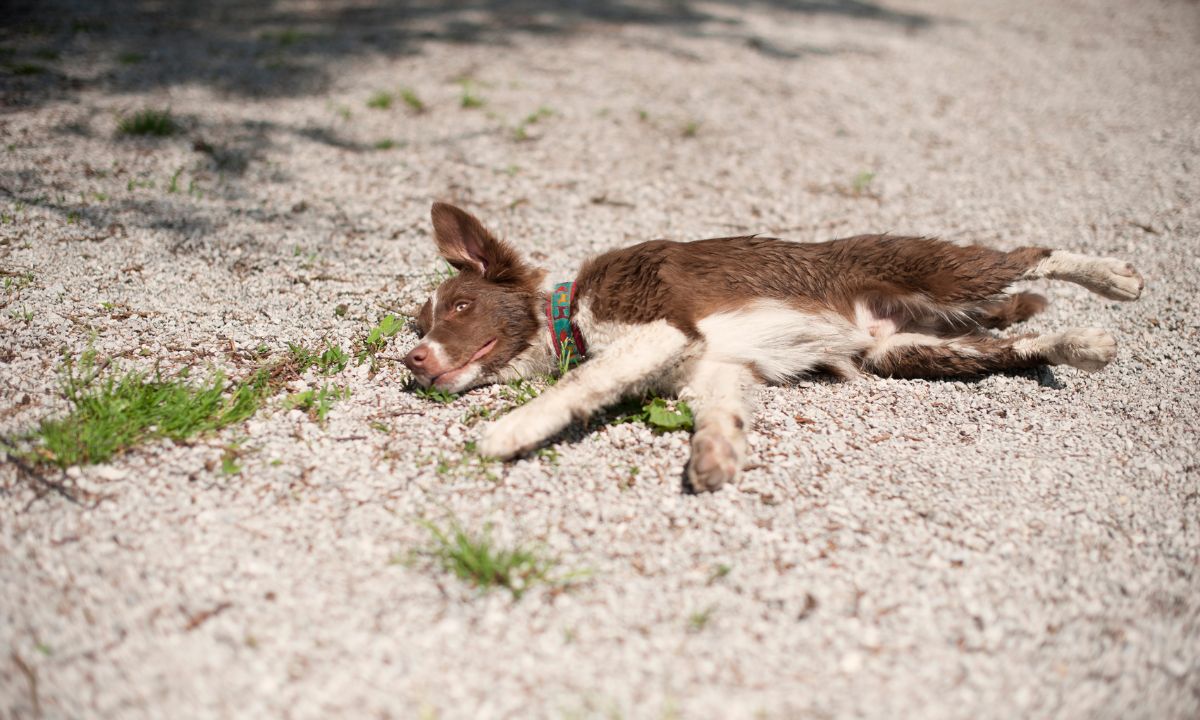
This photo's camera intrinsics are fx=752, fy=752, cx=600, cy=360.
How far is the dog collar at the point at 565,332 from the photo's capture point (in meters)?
4.18

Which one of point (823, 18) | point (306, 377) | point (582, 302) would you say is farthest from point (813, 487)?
point (823, 18)

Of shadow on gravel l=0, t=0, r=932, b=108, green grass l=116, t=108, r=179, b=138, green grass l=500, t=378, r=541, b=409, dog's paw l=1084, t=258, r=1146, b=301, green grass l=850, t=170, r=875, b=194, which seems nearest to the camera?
green grass l=500, t=378, r=541, b=409

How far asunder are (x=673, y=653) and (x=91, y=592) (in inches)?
82.6

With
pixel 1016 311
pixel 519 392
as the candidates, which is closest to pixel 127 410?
pixel 519 392

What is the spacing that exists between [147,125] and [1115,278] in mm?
7561

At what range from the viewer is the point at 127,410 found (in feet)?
11.5

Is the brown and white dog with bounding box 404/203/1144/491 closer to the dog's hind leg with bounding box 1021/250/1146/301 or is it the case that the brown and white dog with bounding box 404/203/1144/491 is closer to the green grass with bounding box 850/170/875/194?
the dog's hind leg with bounding box 1021/250/1146/301

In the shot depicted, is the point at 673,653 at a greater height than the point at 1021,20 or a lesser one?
lesser

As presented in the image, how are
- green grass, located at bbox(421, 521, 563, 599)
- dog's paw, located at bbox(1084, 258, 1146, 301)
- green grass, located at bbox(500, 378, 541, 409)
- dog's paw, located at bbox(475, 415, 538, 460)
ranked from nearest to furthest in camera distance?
1. green grass, located at bbox(421, 521, 563, 599)
2. dog's paw, located at bbox(475, 415, 538, 460)
3. green grass, located at bbox(500, 378, 541, 409)
4. dog's paw, located at bbox(1084, 258, 1146, 301)

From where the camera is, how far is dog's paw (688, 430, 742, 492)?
329 cm

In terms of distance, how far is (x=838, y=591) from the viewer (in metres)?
2.82

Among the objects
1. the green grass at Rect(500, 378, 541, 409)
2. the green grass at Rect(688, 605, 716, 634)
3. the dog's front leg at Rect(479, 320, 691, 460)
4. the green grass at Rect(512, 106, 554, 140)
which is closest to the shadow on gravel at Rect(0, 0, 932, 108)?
the green grass at Rect(512, 106, 554, 140)

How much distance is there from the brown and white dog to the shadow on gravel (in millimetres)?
5389

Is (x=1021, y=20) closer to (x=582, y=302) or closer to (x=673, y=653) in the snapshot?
(x=582, y=302)
